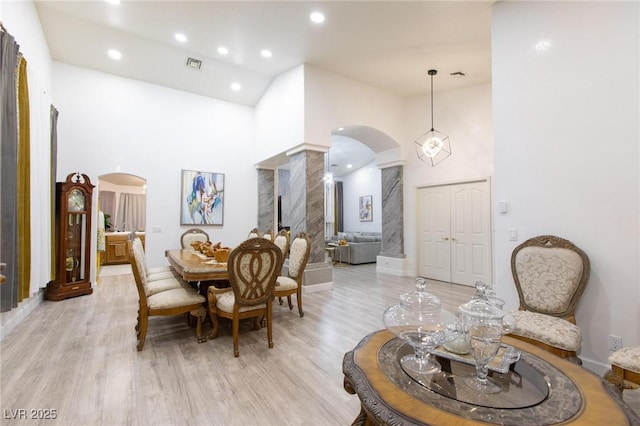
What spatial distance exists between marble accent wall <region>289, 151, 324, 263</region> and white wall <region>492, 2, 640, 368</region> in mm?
2818

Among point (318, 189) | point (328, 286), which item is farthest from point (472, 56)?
point (328, 286)

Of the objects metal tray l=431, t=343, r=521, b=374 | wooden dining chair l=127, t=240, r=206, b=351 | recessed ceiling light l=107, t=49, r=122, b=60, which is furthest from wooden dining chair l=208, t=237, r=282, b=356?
recessed ceiling light l=107, t=49, r=122, b=60

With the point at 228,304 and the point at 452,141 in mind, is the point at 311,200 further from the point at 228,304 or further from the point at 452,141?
the point at 452,141

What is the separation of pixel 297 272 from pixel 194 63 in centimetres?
453

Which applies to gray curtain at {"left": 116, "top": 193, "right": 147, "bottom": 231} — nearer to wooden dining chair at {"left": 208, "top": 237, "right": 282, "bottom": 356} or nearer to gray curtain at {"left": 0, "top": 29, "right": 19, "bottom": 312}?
gray curtain at {"left": 0, "top": 29, "right": 19, "bottom": 312}

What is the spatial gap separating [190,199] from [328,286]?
3.54 meters

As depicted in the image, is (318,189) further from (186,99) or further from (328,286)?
(186,99)

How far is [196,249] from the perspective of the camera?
4535mm

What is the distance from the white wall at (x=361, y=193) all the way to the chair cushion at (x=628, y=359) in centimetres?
880

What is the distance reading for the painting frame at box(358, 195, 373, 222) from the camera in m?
10.9

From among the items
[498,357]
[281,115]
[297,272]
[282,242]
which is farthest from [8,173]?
[498,357]

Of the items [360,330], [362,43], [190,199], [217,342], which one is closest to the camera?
[217,342]

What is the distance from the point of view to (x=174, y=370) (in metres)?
2.32

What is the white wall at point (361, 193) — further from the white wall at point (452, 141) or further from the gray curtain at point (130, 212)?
the gray curtain at point (130, 212)
